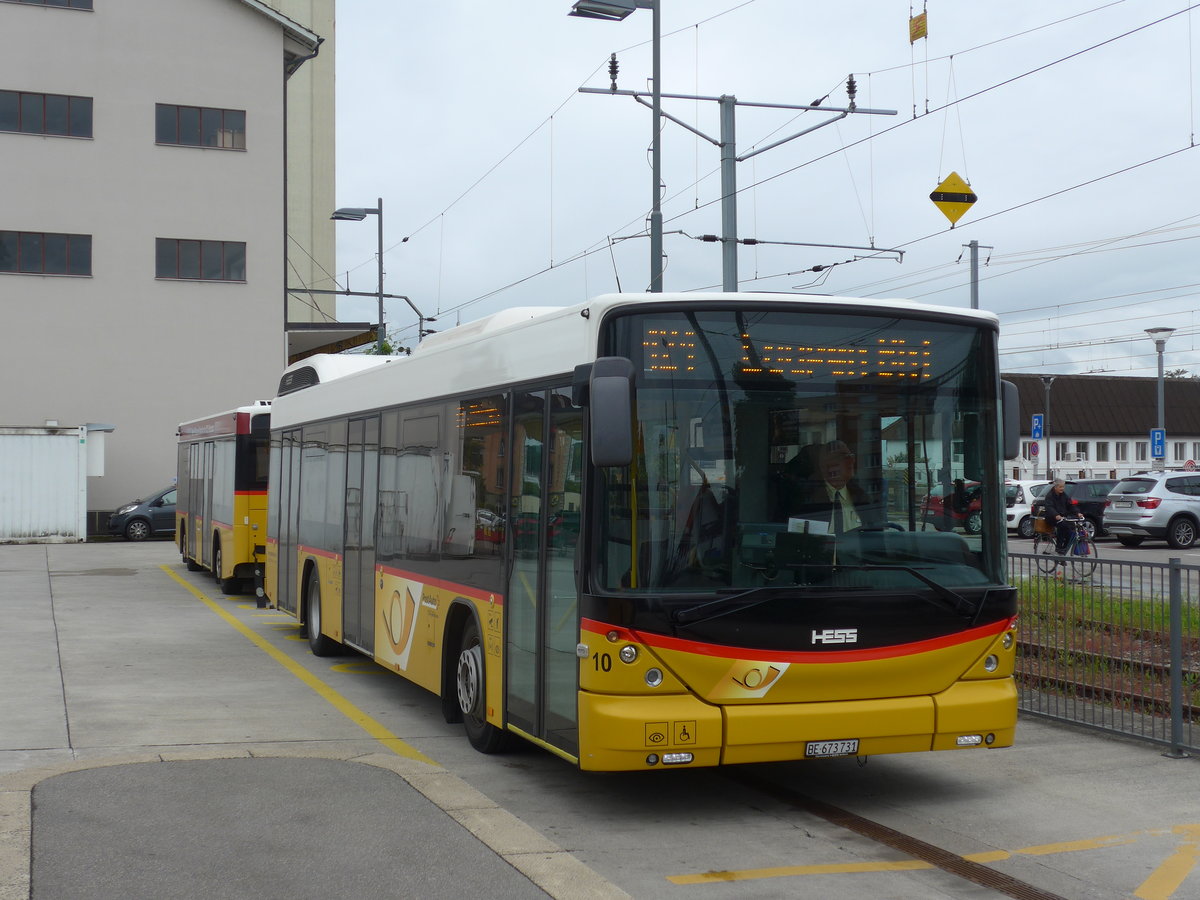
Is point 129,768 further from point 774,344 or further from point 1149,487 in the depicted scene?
point 1149,487

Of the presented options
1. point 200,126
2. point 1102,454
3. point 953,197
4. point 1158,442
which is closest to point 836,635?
point 953,197

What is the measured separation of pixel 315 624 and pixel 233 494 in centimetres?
715

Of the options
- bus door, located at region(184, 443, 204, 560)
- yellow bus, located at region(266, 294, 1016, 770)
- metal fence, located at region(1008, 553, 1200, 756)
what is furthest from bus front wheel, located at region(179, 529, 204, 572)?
yellow bus, located at region(266, 294, 1016, 770)

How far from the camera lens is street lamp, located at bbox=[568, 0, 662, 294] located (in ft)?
64.0

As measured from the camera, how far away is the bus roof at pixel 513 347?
713cm

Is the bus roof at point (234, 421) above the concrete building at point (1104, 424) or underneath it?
underneath

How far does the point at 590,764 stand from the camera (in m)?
6.82

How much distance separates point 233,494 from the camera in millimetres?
20469

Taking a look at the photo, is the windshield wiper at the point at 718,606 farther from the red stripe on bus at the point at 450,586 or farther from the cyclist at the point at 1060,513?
the cyclist at the point at 1060,513

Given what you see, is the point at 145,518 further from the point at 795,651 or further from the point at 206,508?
the point at 795,651

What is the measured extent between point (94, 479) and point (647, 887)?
118ft

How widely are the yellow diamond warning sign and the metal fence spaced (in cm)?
953

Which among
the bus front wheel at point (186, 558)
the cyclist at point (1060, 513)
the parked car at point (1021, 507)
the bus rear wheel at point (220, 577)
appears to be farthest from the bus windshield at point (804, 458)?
the parked car at point (1021, 507)

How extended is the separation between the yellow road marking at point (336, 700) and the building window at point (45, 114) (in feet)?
81.9
